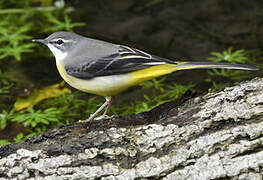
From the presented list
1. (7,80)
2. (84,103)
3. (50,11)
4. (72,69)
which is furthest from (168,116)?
(50,11)

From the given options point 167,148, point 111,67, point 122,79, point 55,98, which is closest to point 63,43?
point 111,67

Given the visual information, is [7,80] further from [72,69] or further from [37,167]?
[37,167]

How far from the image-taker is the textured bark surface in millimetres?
3271

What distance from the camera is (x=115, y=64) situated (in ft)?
13.3

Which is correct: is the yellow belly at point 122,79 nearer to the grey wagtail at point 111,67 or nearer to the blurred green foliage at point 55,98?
the grey wagtail at point 111,67

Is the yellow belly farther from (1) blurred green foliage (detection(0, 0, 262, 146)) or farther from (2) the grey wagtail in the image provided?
(1) blurred green foliage (detection(0, 0, 262, 146))

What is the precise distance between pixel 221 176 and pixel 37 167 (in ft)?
4.84

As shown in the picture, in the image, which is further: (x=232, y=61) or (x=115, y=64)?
(x=232, y=61)

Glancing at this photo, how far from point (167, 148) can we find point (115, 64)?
103 cm

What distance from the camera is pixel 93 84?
407 cm

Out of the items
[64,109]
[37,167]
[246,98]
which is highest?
[246,98]

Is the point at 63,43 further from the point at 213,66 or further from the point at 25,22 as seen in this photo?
the point at 25,22

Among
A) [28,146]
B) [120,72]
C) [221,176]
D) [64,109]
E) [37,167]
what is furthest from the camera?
[64,109]

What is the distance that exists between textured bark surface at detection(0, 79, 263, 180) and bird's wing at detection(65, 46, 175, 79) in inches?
21.3
